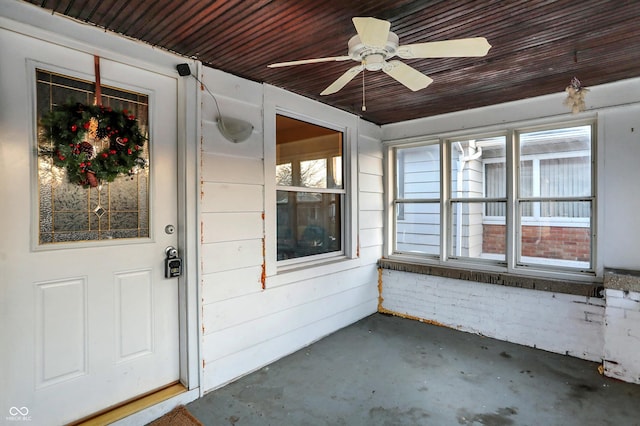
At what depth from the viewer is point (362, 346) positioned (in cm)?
325

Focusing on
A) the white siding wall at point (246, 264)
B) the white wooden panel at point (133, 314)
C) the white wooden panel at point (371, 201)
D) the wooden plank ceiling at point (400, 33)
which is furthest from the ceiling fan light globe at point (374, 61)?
the white wooden panel at point (371, 201)

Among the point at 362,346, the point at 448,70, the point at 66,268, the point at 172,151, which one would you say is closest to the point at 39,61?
the point at 172,151

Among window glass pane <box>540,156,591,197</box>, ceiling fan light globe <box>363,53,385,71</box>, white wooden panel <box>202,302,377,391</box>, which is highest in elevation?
ceiling fan light globe <box>363,53,385,71</box>

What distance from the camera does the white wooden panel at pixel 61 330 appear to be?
1864 mm

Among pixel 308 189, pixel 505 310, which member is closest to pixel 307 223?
pixel 308 189

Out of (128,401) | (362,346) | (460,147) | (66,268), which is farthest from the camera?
(460,147)

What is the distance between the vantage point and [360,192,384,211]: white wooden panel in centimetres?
397

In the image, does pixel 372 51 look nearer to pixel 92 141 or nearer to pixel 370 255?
pixel 92 141

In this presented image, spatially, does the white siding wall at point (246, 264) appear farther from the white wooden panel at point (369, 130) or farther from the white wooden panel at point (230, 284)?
the white wooden panel at point (369, 130)

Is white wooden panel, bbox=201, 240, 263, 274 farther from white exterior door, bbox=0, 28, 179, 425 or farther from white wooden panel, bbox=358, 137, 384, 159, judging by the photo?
white wooden panel, bbox=358, 137, 384, 159

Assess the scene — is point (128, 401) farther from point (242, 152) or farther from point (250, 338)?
point (242, 152)

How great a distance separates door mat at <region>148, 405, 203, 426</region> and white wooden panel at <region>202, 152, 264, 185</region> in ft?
5.22

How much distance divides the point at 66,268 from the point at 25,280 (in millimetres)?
186

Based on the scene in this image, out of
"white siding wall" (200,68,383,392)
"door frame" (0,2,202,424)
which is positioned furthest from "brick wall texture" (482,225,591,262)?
"door frame" (0,2,202,424)
